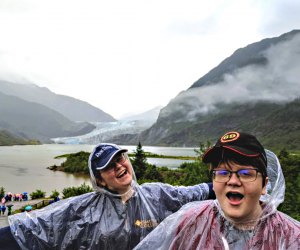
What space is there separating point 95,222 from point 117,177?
44 cm

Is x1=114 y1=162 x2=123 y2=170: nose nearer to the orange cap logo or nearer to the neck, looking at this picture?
the neck

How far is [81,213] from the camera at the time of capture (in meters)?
3.16

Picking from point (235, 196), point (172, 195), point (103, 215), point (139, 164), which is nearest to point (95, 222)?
point (103, 215)

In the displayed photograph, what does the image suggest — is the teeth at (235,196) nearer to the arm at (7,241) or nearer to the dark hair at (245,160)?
the dark hair at (245,160)

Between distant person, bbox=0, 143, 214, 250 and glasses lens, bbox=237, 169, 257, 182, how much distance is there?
125cm

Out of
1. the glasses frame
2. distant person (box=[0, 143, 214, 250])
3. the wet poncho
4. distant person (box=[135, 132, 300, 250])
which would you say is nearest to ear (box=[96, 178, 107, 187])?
distant person (box=[0, 143, 214, 250])

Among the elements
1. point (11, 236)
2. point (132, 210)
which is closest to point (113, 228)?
point (132, 210)

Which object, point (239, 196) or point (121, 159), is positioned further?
point (121, 159)

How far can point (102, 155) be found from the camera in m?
3.17

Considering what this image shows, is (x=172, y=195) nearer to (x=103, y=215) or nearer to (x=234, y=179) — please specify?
(x=103, y=215)

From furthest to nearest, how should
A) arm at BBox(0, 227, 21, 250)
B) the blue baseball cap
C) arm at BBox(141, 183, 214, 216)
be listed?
arm at BBox(141, 183, 214, 216), the blue baseball cap, arm at BBox(0, 227, 21, 250)

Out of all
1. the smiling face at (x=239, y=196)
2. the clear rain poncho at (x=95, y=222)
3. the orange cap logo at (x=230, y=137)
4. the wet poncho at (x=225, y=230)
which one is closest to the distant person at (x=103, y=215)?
the clear rain poncho at (x=95, y=222)

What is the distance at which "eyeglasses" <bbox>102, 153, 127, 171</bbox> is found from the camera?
10.3 feet

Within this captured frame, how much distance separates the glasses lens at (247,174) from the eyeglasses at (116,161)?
138 centimetres
